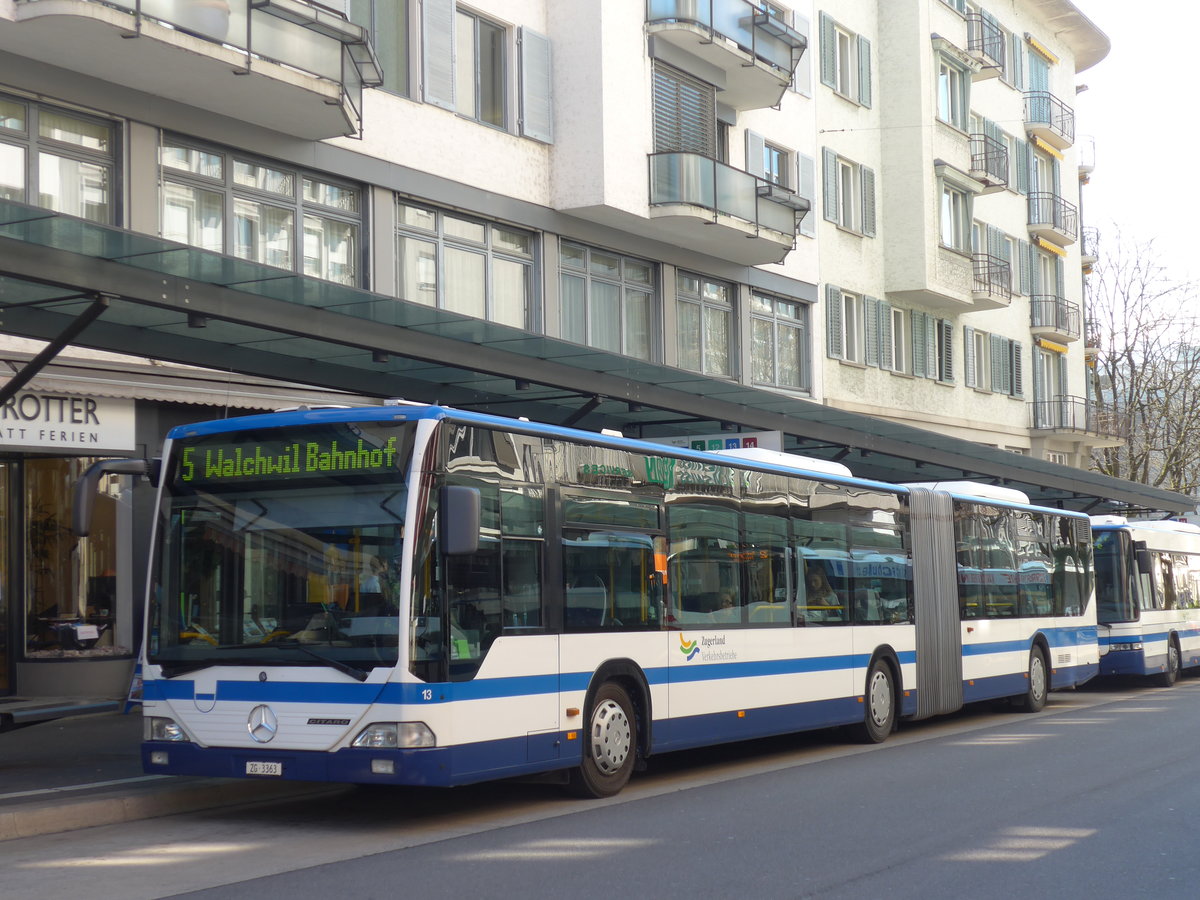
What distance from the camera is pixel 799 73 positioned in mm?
31922

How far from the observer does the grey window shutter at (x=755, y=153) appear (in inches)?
1164

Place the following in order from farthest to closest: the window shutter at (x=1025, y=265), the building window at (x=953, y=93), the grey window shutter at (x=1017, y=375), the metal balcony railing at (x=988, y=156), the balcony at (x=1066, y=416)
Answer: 1. the balcony at (x=1066, y=416)
2. the window shutter at (x=1025, y=265)
3. the grey window shutter at (x=1017, y=375)
4. the metal balcony railing at (x=988, y=156)
5. the building window at (x=953, y=93)

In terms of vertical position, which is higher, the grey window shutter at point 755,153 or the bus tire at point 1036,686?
the grey window shutter at point 755,153

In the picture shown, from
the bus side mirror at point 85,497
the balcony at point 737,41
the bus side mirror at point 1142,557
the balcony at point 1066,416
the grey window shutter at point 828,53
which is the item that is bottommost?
the bus side mirror at point 1142,557

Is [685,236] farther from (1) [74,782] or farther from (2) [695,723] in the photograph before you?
(1) [74,782]

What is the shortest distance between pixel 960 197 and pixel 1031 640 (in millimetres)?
20189

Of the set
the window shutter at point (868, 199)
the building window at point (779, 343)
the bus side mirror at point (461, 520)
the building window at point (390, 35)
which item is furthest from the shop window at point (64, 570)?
the window shutter at point (868, 199)

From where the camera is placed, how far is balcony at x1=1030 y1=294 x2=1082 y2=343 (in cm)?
4447

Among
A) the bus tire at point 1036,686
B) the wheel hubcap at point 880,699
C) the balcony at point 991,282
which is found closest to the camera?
the wheel hubcap at point 880,699

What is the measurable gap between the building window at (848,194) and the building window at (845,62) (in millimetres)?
1607

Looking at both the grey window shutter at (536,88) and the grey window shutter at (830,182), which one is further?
the grey window shutter at (830,182)

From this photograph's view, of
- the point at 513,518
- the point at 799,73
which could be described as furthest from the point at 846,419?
the point at 513,518

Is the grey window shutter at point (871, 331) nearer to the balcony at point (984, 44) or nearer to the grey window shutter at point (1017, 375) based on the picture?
the balcony at point (984, 44)

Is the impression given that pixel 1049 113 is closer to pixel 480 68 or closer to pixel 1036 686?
pixel 480 68
